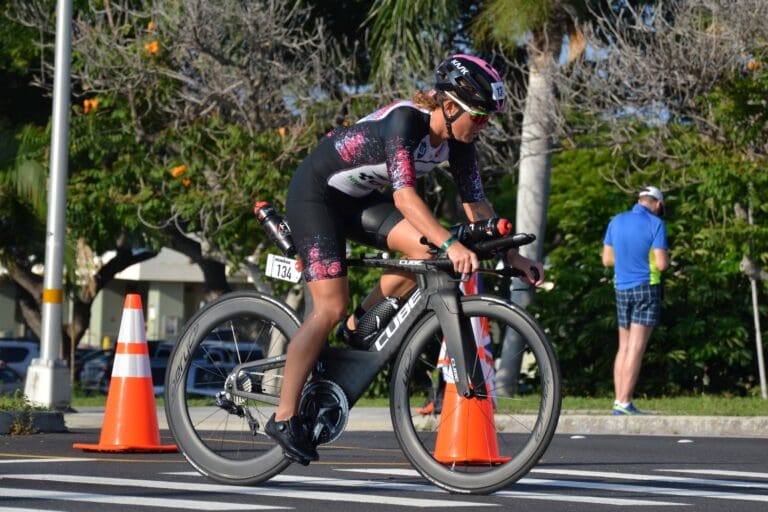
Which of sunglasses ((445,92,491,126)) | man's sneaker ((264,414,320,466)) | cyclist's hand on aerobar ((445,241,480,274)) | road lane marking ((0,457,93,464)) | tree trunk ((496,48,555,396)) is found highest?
tree trunk ((496,48,555,396))

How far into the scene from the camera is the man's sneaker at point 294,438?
21.0 ft

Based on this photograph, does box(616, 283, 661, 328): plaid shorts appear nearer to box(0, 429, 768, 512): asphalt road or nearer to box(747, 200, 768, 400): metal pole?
box(747, 200, 768, 400): metal pole

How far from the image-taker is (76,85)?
26.1 meters

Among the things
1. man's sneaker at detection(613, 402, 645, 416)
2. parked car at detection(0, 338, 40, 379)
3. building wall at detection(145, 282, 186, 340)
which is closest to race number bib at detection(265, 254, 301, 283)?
man's sneaker at detection(613, 402, 645, 416)

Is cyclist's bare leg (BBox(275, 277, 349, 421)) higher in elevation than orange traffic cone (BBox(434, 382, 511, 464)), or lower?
higher

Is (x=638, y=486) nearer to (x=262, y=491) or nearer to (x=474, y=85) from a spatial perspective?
(x=262, y=491)

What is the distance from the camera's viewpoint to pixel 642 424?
12.1m

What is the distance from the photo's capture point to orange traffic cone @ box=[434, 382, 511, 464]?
21.1 ft

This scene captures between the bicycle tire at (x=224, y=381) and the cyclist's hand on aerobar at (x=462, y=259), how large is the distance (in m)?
0.92

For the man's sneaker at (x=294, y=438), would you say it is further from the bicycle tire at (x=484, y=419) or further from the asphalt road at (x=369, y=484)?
the bicycle tire at (x=484, y=419)

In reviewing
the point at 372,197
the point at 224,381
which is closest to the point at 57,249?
the point at 224,381

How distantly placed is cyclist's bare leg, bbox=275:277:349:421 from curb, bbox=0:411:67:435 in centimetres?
457

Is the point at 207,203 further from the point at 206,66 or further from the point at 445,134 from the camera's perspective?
the point at 445,134

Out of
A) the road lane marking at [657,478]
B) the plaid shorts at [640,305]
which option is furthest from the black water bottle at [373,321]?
the plaid shorts at [640,305]
